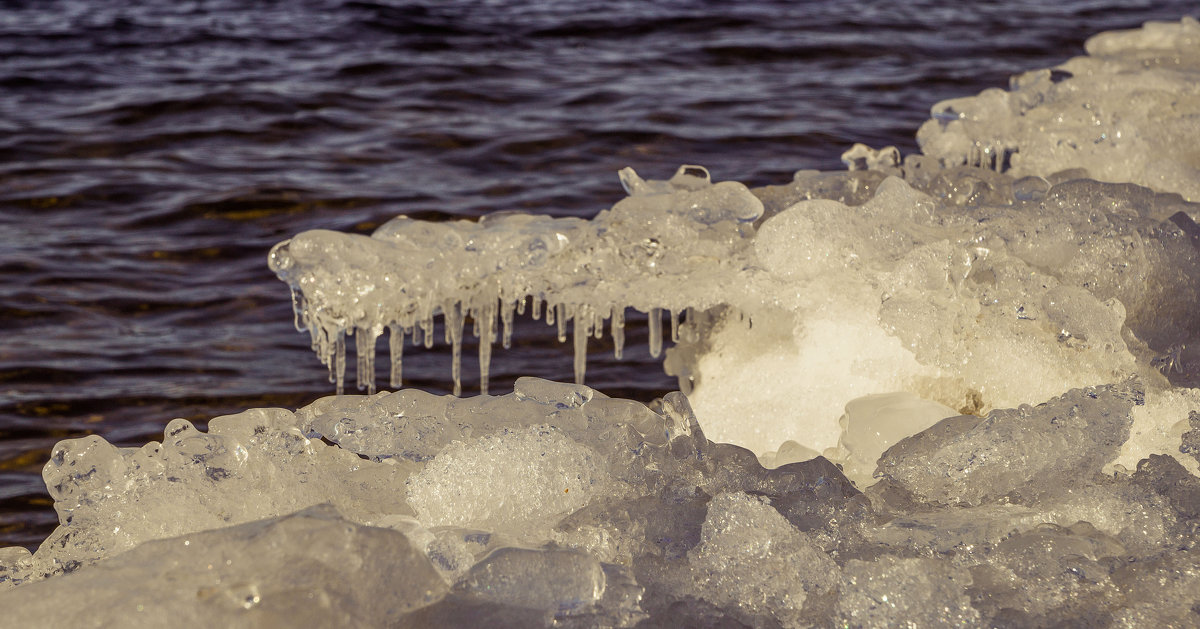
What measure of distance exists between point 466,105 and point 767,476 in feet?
18.9

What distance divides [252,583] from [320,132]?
19.0 ft

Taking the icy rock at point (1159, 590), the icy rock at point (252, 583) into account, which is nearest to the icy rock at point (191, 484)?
the icy rock at point (252, 583)

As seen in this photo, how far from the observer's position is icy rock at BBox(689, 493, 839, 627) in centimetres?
171

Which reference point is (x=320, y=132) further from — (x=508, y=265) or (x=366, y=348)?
(x=508, y=265)

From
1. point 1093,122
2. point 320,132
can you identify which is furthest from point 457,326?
point 320,132

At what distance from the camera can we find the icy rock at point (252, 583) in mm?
1459

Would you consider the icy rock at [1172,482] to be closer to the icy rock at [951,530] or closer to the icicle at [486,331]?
the icy rock at [951,530]

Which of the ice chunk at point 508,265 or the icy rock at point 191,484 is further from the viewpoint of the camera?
→ the ice chunk at point 508,265

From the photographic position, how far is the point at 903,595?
5.39 ft

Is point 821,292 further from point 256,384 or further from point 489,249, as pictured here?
point 256,384

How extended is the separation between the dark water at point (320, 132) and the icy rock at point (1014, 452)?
2.17 metres

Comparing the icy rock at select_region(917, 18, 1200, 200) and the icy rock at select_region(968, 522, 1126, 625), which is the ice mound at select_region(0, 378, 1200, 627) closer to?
the icy rock at select_region(968, 522, 1126, 625)

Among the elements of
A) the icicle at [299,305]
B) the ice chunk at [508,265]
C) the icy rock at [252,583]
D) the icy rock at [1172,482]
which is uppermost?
the icy rock at [252,583]

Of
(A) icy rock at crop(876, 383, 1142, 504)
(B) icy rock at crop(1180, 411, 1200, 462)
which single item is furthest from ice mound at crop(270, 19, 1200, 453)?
(A) icy rock at crop(876, 383, 1142, 504)
